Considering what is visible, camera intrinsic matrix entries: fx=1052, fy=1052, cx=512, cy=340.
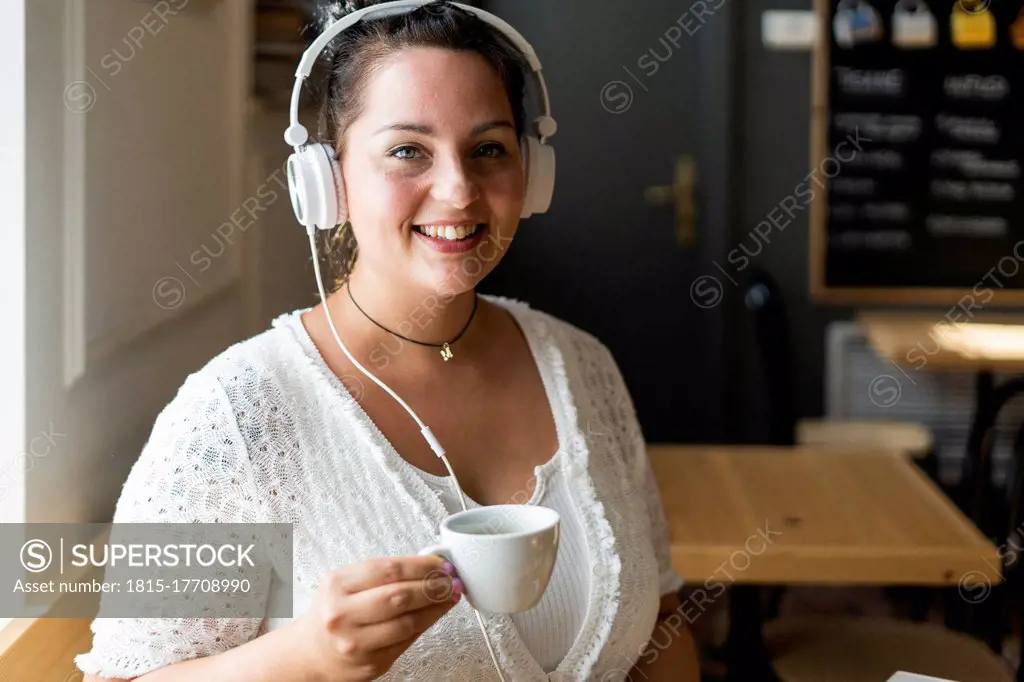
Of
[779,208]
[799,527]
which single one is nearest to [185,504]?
[799,527]

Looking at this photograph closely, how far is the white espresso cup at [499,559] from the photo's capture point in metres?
0.85

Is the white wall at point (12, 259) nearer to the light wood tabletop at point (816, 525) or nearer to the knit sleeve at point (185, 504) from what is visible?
the knit sleeve at point (185, 504)

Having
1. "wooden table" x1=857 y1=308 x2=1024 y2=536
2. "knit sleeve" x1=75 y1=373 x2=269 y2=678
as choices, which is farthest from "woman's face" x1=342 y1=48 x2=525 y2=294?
"wooden table" x1=857 y1=308 x2=1024 y2=536

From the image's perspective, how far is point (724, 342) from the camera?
417 centimetres

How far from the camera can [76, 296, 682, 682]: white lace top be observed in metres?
1.08

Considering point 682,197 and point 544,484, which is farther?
point 682,197

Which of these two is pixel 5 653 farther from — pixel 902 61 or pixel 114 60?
pixel 902 61

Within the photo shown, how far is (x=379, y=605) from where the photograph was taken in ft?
2.79

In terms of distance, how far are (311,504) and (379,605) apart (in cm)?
29

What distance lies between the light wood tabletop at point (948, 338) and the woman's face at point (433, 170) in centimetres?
253

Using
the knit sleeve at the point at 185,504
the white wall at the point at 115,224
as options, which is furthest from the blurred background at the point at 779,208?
the knit sleeve at the point at 185,504

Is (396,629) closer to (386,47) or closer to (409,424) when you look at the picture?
(409,424)

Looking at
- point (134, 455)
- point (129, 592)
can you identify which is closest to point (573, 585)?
point (129, 592)

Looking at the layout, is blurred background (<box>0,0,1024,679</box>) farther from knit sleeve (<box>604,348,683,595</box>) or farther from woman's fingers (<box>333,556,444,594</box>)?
woman's fingers (<box>333,556,444,594</box>)
